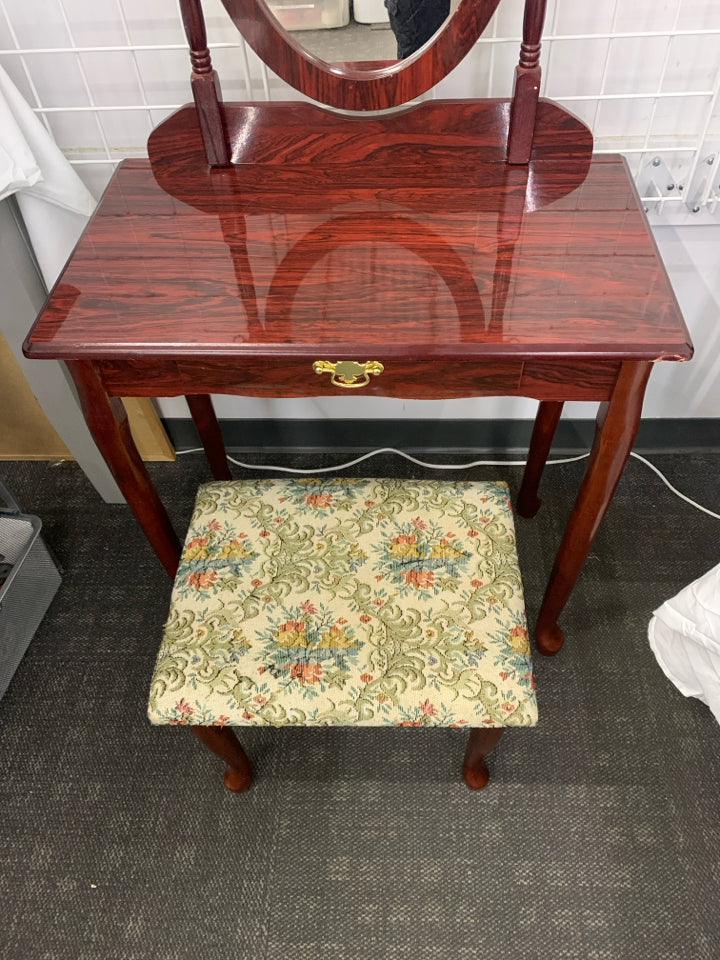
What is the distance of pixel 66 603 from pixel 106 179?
33.5 inches

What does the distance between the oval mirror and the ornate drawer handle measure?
16.1 inches

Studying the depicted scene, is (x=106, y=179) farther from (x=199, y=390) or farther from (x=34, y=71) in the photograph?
(x=199, y=390)

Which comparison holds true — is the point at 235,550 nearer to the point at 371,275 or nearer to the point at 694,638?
the point at 371,275

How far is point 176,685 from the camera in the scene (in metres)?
0.99

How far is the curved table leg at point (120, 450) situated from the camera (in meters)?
0.97

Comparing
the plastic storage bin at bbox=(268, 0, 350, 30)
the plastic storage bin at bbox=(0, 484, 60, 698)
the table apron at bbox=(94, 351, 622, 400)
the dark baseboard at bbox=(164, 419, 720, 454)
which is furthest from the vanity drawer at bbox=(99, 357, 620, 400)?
the dark baseboard at bbox=(164, 419, 720, 454)

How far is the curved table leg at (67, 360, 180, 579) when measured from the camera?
0.97 m

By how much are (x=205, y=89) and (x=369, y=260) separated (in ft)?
1.18

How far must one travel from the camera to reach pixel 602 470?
1.03 m

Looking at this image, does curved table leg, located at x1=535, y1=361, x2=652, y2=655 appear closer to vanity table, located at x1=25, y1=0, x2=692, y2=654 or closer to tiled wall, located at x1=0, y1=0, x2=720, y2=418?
vanity table, located at x1=25, y1=0, x2=692, y2=654

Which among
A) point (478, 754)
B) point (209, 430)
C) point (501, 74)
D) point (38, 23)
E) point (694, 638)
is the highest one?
point (38, 23)

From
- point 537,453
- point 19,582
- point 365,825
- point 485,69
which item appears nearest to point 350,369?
point 485,69

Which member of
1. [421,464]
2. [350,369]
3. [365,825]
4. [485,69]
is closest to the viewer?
[350,369]

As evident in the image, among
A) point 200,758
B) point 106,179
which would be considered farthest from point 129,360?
Answer: point 200,758
